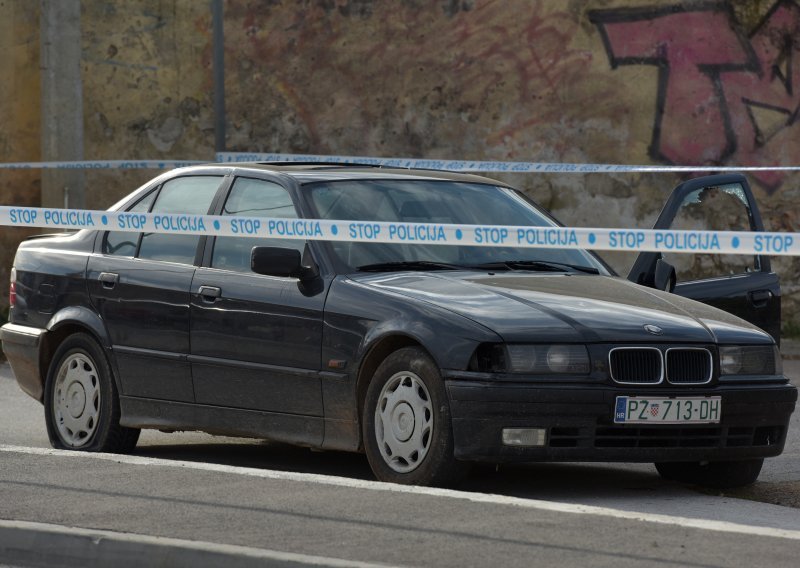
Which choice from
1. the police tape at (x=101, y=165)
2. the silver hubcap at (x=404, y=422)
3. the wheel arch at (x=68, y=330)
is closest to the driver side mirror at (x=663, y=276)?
the silver hubcap at (x=404, y=422)

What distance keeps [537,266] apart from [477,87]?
323 inches

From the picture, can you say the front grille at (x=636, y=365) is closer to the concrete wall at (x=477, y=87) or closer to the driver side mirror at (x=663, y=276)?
the driver side mirror at (x=663, y=276)

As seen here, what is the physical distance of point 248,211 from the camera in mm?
8680

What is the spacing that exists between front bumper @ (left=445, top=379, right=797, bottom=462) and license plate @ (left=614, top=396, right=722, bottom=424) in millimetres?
23

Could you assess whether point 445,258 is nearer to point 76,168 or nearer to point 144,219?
point 144,219

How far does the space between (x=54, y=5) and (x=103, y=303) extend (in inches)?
264

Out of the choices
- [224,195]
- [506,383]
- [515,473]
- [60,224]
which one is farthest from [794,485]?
[60,224]

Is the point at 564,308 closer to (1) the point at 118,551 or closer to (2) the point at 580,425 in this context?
(2) the point at 580,425

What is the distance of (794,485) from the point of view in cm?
821

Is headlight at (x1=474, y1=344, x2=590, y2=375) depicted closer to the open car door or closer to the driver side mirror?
the open car door

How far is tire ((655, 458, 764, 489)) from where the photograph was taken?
7977 millimetres

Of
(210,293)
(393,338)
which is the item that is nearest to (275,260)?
(210,293)

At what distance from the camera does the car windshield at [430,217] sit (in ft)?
26.7

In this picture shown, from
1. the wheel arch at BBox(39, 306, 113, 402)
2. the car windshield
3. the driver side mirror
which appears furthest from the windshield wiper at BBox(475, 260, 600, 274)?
the wheel arch at BBox(39, 306, 113, 402)
